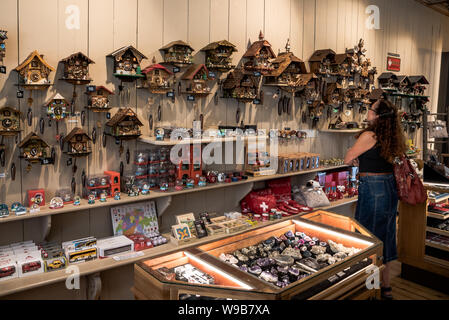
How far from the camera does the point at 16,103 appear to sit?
9.12ft

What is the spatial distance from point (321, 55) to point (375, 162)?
1.92m

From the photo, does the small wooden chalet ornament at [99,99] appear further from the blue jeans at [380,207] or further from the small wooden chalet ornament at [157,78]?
the blue jeans at [380,207]

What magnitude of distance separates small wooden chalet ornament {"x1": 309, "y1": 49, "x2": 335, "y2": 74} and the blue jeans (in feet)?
6.08

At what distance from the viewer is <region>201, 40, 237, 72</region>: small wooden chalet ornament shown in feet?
12.2

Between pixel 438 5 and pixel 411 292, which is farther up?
pixel 438 5

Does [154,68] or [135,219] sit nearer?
[154,68]

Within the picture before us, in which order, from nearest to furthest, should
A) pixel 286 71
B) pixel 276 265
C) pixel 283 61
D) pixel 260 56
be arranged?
pixel 276 265
pixel 260 56
pixel 283 61
pixel 286 71

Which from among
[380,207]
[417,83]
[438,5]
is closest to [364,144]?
[380,207]

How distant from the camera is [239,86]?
396cm

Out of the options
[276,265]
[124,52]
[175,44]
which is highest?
[175,44]

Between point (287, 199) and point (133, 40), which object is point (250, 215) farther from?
point (133, 40)

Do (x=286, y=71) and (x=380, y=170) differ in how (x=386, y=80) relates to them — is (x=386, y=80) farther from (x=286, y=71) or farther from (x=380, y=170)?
(x=380, y=170)

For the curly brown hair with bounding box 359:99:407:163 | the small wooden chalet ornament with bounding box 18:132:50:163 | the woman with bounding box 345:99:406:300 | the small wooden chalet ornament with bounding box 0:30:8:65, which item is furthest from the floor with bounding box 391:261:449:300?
the small wooden chalet ornament with bounding box 0:30:8:65
